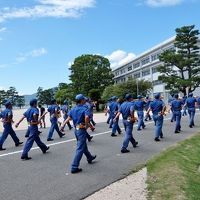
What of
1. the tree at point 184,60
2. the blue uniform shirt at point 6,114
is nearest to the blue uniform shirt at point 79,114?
the blue uniform shirt at point 6,114

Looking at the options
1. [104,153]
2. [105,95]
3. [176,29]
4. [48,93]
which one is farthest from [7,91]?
[104,153]

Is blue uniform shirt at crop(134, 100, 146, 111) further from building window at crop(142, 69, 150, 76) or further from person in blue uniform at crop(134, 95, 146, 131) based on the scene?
building window at crop(142, 69, 150, 76)

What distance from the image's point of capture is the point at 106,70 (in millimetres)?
85000

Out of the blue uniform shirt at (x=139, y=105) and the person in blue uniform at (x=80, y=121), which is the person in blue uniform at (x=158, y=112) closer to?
the blue uniform shirt at (x=139, y=105)

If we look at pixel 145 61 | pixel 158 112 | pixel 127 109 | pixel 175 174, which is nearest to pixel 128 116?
pixel 127 109

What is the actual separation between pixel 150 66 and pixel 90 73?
12.5 m

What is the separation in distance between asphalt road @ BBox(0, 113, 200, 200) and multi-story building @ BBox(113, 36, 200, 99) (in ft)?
191

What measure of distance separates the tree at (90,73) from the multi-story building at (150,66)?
5.78m

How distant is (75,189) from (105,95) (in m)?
63.3

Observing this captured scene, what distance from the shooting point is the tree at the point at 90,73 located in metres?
84.2

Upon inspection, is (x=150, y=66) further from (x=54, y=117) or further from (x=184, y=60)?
(x=54, y=117)

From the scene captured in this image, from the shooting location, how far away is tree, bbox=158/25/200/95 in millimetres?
53625

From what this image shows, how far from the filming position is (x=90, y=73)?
84.2 meters

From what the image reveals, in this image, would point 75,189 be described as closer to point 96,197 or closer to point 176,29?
point 96,197
